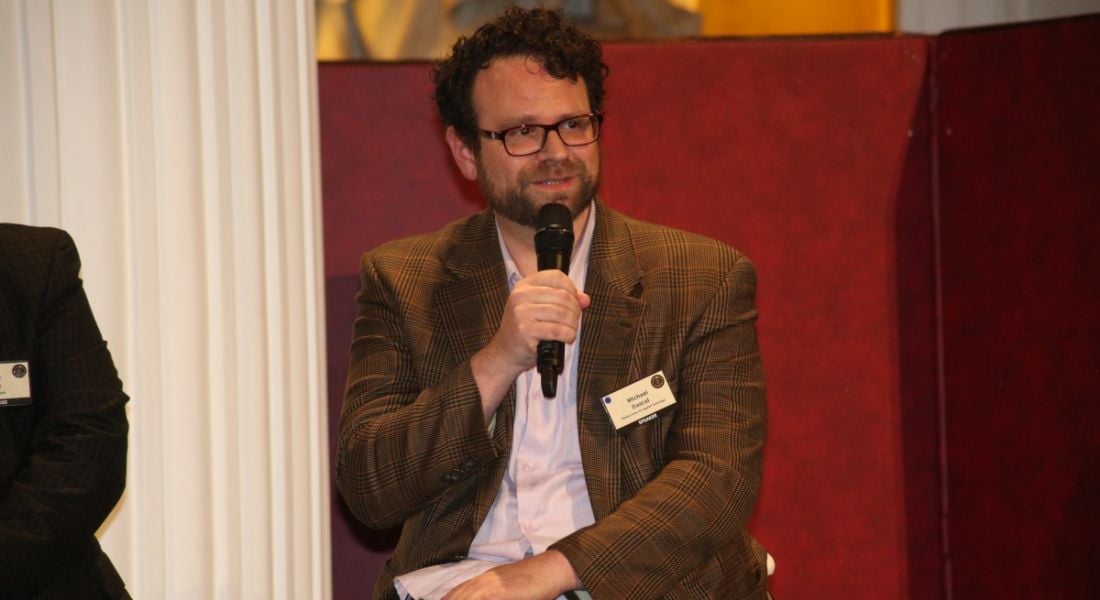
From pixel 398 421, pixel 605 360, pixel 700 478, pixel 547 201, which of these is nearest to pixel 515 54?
pixel 547 201

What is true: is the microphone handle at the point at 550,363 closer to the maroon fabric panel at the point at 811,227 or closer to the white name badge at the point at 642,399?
the white name badge at the point at 642,399

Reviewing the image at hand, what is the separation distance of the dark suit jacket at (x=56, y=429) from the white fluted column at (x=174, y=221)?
0.13 feet

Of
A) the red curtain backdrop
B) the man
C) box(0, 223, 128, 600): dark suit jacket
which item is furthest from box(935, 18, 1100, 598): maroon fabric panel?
box(0, 223, 128, 600): dark suit jacket

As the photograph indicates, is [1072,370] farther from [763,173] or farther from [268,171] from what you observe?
[268,171]

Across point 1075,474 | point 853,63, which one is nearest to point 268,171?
point 853,63

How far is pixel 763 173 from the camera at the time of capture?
291 centimetres

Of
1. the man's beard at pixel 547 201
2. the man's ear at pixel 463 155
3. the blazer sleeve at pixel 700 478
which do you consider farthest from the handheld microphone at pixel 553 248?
the man's ear at pixel 463 155

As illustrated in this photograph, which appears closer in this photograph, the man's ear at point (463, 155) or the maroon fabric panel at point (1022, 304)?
the man's ear at point (463, 155)

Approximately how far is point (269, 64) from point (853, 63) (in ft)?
4.91

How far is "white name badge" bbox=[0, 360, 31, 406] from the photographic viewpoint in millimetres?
1760

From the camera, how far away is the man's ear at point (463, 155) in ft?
7.84

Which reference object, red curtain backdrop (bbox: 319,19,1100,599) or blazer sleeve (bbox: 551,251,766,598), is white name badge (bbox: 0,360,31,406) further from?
red curtain backdrop (bbox: 319,19,1100,599)

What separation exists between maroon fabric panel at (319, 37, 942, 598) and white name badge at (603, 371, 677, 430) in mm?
874

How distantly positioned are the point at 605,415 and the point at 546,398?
0.11 metres
